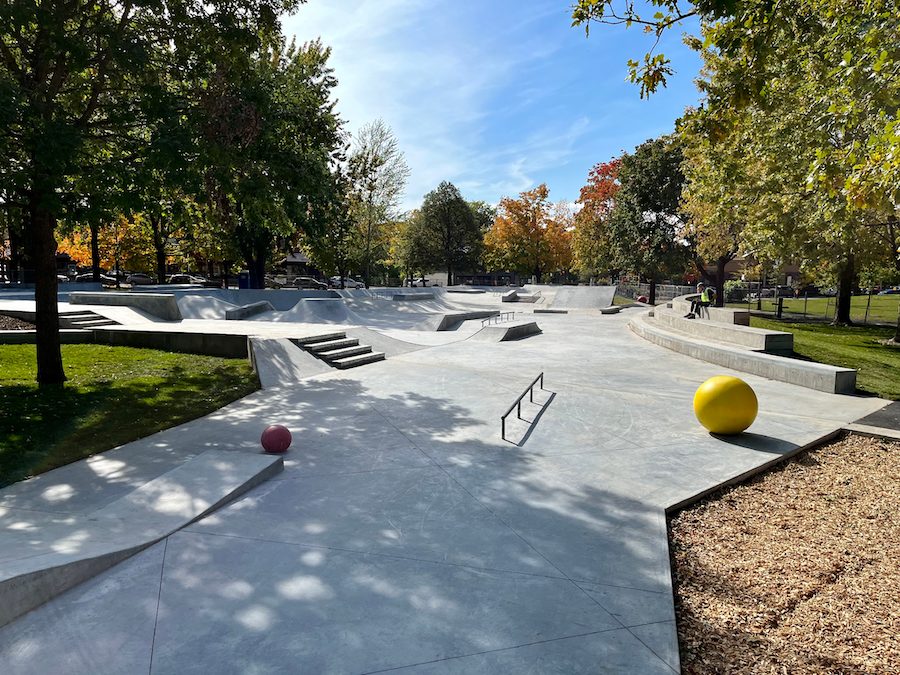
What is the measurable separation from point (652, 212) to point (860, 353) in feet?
89.1

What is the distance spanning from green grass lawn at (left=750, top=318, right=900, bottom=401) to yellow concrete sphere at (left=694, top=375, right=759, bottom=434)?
5148mm

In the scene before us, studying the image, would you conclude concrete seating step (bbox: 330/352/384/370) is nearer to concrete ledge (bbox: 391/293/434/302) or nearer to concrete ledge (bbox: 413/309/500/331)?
concrete ledge (bbox: 413/309/500/331)

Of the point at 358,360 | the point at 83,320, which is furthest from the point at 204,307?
the point at 358,360

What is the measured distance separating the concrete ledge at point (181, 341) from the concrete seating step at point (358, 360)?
284 cm

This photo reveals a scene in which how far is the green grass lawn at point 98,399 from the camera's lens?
687 centimetres

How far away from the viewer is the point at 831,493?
19.0 feet

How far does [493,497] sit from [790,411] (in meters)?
6.71

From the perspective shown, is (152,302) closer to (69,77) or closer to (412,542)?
(69,77)

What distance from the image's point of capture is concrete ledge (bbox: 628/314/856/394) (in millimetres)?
10336

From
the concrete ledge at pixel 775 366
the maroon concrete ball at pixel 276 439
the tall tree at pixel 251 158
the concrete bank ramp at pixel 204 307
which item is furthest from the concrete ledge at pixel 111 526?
the concrete bank ramp at pixel 204 307

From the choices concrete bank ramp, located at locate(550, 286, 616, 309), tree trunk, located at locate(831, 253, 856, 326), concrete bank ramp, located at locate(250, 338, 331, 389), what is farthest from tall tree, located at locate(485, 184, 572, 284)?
concrete bank ramp, located at locate(250, 338, 331, 389)

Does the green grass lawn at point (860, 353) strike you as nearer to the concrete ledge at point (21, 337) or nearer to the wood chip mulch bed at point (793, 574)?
the wood chip mulch bed at point (793, 574)

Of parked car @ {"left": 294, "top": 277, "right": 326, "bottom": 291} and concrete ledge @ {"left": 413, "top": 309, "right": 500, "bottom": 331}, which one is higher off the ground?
parked car @ {"left": 294, "top": 277, "right": 326, "bottom": 291}

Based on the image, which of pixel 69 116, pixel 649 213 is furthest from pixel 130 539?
pixel 649 213
